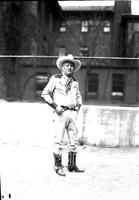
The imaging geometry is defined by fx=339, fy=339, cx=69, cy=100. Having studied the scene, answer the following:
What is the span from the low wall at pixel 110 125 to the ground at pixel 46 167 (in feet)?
0.83

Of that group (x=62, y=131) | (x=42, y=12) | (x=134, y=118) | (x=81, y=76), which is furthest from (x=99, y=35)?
(x=62, y=131)

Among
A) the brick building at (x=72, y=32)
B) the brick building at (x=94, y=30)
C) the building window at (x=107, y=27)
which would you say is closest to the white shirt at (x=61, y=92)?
the brick building at (x=72, y=32)

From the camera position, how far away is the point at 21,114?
28.0 feet

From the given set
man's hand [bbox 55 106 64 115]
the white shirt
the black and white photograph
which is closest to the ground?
the black and white photograph

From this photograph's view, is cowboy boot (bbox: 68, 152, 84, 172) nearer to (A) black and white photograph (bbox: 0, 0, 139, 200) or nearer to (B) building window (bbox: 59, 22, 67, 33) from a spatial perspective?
(A) black and white photograph (bbox: 0, 0, 139, 200)

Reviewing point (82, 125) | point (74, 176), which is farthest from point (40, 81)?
point (74, 176)

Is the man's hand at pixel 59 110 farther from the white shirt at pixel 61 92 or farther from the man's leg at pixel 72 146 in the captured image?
the man's leg at pixel 72 146

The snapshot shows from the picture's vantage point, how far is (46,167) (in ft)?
20.2

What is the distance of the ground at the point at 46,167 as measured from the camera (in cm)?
457

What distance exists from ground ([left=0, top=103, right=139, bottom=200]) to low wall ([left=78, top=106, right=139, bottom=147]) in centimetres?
25

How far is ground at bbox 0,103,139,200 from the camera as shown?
457 cm

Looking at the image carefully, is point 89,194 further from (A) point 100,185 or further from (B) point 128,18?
(B) point 128,18

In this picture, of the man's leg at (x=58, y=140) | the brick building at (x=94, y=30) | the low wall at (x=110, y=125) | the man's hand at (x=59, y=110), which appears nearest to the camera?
the man's hand at (x=59, y=110)

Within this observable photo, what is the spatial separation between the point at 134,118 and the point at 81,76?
7438 mm
